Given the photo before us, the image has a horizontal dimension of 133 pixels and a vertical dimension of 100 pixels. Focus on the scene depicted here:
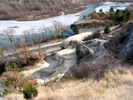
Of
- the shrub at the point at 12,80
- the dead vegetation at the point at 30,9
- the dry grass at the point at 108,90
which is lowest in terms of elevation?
the shrub at the point at 12,80

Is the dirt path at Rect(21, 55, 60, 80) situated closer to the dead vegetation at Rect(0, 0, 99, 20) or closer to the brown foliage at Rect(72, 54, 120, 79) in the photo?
the brown foliage at Rect(72, 54, 120, 79)

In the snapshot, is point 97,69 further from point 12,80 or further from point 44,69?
point 44,69

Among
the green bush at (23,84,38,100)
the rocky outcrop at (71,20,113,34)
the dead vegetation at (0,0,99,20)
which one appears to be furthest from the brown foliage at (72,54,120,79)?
the dead vegetation at (0,0,99,20)

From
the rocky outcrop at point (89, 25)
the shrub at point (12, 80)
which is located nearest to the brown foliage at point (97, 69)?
the shrub at point (12, 80)

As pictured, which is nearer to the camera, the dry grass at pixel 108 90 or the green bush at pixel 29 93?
the dry grass at pixel 108 90

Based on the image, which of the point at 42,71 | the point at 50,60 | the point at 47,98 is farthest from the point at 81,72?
the point at 50,60

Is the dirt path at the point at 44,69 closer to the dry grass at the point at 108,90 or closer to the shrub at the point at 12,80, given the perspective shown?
the shrub at the point at 12,80

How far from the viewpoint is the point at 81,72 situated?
6.82 metres

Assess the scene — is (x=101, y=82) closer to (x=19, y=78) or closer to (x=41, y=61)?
(x=19, y=78)

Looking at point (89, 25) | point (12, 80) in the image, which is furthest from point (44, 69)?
point (89, 25)

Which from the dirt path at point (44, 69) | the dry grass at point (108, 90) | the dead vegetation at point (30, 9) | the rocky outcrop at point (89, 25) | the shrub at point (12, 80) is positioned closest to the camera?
the dry grass at point (108, 90)

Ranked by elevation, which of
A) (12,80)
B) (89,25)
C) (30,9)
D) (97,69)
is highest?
(30,9)

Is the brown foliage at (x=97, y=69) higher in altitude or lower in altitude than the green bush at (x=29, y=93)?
lower

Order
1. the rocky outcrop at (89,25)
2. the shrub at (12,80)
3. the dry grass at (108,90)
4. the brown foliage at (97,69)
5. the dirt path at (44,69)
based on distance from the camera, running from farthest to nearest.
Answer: the rocky outcrop at (89,25)
the dirt path at (44,69)
the shrub at (12,80)
the brown foliage at (97,69)
the dry grass at (108,90)
